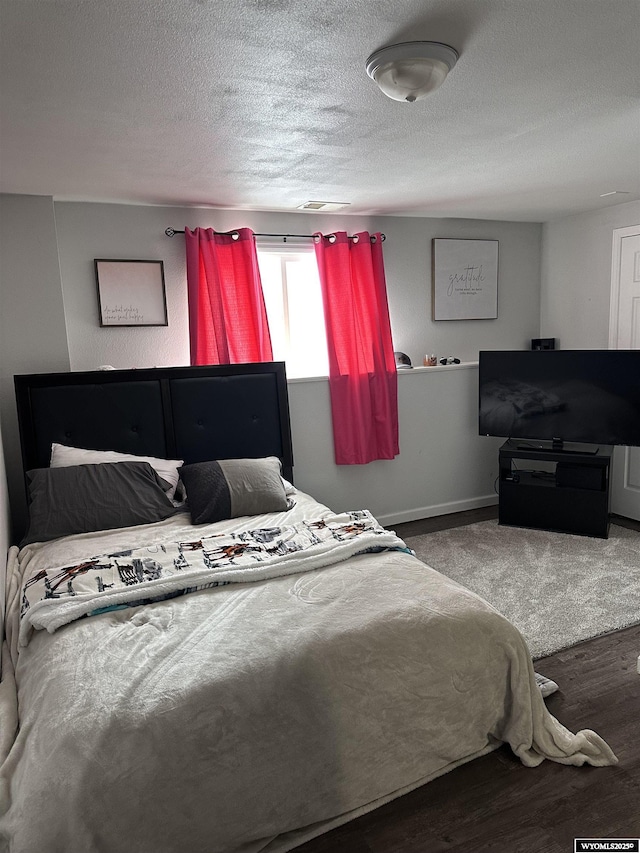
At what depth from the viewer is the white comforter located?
1.43m

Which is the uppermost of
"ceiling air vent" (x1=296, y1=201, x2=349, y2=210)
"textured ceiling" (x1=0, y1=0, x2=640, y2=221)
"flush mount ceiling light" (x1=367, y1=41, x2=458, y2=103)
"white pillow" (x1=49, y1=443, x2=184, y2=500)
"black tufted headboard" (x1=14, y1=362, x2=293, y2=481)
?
"ceiling air vent" (x1=296, y1=201, x2=349, y2=210)

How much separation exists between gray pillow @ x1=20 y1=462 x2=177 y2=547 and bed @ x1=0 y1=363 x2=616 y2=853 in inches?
3.2

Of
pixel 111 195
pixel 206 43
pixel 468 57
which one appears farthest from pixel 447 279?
pixel 206 43

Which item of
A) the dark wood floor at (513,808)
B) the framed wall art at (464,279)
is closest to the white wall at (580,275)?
the framed wall art at (464,279)

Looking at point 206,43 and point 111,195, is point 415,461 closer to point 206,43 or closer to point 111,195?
point 111,195

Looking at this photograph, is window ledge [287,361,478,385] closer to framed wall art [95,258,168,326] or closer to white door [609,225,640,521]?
framed wall art [95,258,168,326]

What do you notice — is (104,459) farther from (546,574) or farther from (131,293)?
(546,574)

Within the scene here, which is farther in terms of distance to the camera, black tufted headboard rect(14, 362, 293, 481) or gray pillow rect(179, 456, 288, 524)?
black tufted headboard rect(14, 362, 293, 481)

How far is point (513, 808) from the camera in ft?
5.86

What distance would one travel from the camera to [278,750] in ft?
5.26

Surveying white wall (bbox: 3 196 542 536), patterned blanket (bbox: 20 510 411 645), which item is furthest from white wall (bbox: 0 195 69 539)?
patterned blanket (bbox: 20 510 411 645)

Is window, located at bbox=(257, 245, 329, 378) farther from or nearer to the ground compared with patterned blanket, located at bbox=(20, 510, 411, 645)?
farther from the ground

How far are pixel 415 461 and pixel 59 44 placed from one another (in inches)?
138

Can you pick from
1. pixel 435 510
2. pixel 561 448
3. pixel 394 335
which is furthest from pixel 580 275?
pixel 435 510
